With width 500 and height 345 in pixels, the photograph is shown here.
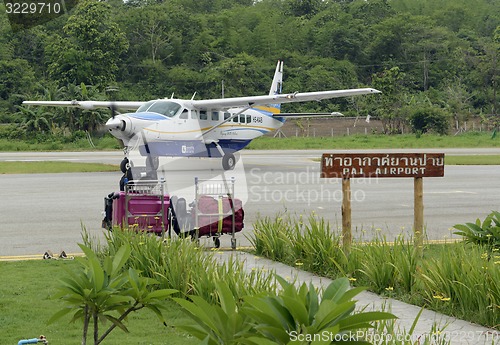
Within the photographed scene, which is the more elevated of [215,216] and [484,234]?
[215,216]

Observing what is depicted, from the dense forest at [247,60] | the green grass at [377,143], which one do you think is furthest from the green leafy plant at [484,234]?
the dense forest at [247,60]

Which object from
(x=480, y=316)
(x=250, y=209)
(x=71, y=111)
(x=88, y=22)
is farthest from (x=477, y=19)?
(x=480, y=316)

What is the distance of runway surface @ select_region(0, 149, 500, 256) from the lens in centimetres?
1244

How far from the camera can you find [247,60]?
250ft

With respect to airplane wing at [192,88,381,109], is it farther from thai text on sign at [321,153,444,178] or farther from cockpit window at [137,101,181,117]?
thai text on sign at [321,153,444,178]

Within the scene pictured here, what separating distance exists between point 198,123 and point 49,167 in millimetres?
5666

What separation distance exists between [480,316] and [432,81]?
7785cm

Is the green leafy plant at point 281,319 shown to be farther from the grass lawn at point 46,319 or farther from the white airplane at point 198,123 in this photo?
the white airplane at point 198,123

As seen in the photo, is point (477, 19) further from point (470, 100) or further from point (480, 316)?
point (480, 316)

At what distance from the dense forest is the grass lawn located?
145 feet

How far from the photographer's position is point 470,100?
75.8 m

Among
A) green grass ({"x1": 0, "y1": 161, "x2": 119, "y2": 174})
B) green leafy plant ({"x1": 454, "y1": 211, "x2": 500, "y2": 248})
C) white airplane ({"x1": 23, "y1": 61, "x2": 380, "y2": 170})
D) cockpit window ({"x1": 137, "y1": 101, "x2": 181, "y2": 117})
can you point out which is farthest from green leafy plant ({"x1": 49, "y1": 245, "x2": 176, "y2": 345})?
green grass ({"x1": 0, "y1": 161, "x2": 119, "y2": 174})

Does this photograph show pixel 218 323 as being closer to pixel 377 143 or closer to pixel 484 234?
pixel 484 234

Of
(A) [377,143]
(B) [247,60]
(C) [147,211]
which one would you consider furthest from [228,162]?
(B) [247,60]
